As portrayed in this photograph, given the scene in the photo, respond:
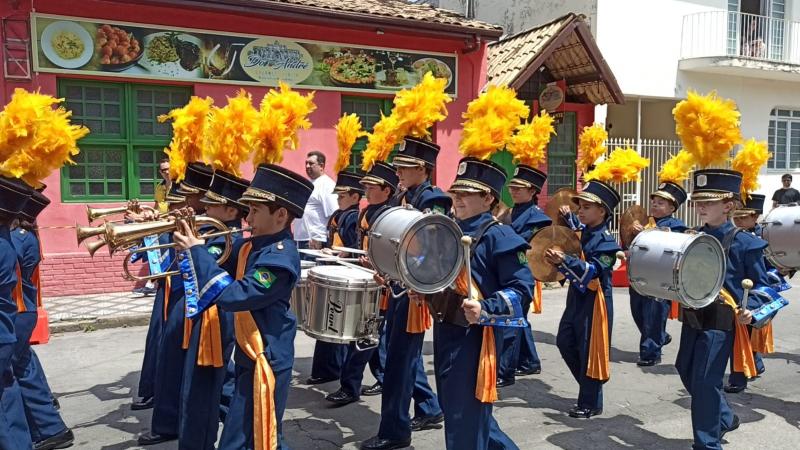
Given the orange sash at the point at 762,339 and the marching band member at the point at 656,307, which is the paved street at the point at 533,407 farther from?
the orange sash at the point at 762,339

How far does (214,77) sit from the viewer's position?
1162 centimetres

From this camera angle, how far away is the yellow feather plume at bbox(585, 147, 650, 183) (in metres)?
7.23

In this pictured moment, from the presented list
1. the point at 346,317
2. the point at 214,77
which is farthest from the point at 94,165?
the point at 346,317

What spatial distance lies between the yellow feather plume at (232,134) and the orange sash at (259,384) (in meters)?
1.07

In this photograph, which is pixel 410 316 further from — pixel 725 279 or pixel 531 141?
pixel 531 141

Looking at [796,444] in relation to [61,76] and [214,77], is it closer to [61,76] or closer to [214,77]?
[214,77]

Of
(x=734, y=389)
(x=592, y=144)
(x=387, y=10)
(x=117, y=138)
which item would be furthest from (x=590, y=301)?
(x=387, y=10)

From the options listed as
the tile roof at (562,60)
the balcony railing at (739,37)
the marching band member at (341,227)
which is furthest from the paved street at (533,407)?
the balcony railing at (739,37)

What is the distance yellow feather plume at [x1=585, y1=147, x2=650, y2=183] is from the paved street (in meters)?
2.09

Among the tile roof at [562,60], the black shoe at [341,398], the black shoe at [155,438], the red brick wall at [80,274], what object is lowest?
the black shoe at [341,398]

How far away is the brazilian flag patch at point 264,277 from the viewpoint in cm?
373

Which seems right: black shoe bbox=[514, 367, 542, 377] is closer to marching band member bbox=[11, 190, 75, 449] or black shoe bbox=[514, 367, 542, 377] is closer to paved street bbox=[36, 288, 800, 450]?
paved street bbox=[36, 288, 800, 450]

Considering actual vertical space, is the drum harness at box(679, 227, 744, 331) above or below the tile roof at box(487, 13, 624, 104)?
below

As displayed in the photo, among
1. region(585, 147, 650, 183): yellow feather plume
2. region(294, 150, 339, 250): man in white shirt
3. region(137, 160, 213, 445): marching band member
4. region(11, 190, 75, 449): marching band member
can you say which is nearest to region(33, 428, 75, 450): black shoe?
region(11, 190, 75, 449): marching band member
